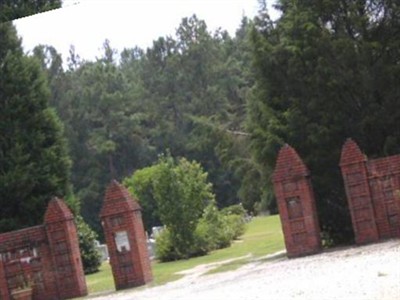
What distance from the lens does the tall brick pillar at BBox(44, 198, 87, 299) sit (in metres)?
8.95

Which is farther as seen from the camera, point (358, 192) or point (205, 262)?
point (205, 262)

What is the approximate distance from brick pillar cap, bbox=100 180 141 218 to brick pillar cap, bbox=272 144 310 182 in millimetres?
1717

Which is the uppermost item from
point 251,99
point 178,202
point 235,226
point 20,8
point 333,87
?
point 20,8

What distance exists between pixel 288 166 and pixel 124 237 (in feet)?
6.79

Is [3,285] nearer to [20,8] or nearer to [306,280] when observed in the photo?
[20,8]

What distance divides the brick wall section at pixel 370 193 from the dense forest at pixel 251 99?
0.86 m

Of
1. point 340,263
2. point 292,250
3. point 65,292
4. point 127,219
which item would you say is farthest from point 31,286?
point 340,263

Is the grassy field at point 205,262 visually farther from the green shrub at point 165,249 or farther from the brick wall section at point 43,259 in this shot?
the brick wall section at point 43,259

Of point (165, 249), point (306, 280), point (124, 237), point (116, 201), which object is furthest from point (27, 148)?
point (306, 280)

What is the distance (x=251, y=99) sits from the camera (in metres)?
11.2

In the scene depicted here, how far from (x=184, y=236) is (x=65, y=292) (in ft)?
13.1

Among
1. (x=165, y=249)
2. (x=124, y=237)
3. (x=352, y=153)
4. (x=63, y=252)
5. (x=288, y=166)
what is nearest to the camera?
(x=352, y=153)

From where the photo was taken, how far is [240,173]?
663 inches

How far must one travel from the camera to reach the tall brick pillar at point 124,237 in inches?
346
